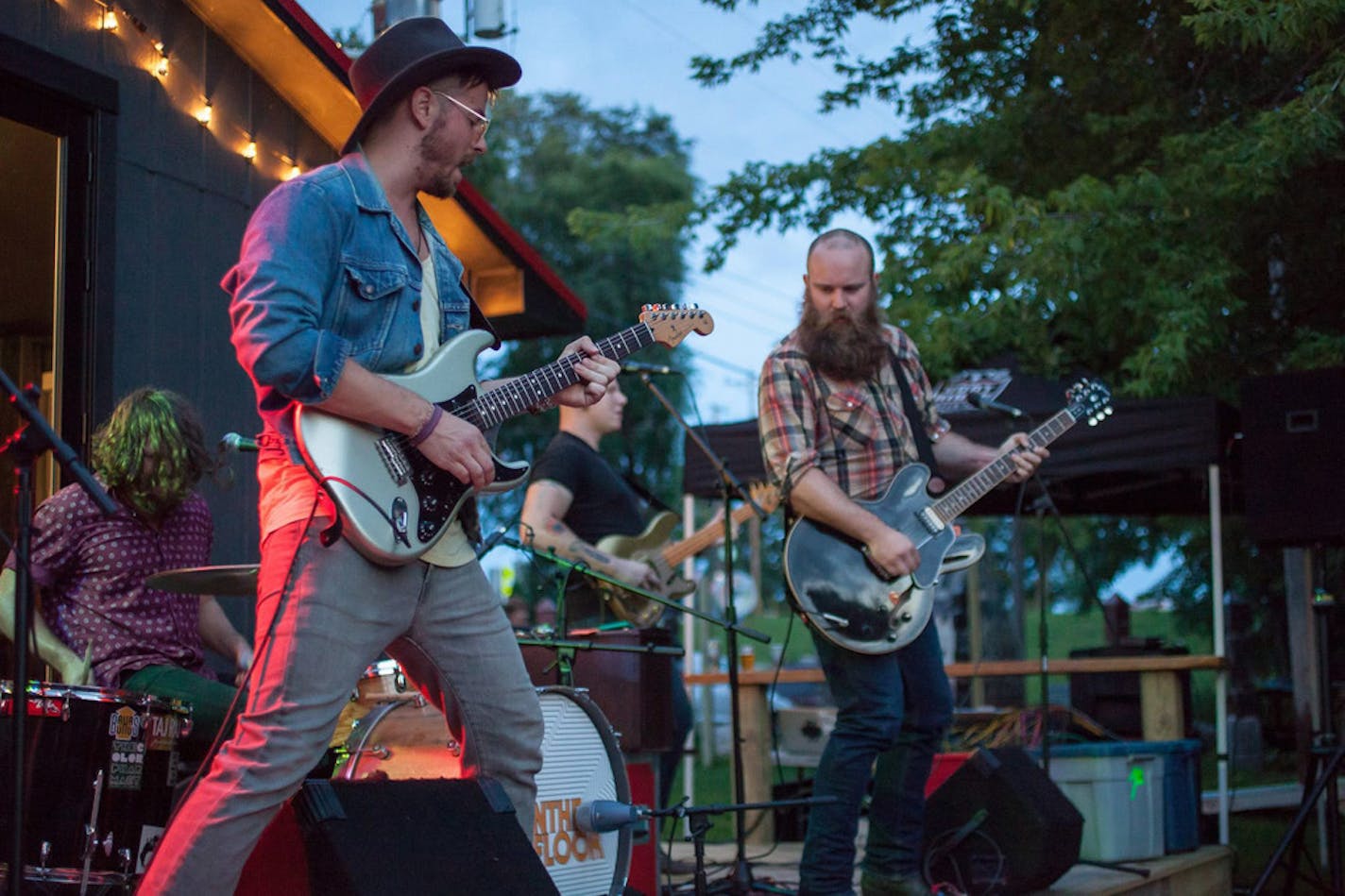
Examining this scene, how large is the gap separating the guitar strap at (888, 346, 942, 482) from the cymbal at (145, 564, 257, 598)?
97.1 inches

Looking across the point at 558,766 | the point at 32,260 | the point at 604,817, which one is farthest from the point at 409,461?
the point at 32,260

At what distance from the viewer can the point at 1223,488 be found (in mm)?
10133

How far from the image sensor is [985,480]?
5.29 meters

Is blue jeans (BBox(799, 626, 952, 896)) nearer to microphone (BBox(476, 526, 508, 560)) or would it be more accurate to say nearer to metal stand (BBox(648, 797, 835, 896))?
metal stand (BBox(648, 797, 835, 896))

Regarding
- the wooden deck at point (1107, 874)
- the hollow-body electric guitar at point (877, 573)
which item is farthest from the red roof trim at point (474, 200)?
the wooden deck at point (1107, 874)

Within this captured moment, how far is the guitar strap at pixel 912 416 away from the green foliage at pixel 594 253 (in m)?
22.0

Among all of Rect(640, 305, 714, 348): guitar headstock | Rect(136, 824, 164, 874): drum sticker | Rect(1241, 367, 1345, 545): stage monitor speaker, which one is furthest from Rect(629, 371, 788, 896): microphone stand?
Rect(1241, 367, 1345, 545): stage monitor speaker

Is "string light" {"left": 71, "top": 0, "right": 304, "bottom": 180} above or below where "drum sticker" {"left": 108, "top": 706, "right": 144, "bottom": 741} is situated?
above

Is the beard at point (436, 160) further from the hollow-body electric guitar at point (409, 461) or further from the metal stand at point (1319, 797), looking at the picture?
the metal stand at point (1319, 797)

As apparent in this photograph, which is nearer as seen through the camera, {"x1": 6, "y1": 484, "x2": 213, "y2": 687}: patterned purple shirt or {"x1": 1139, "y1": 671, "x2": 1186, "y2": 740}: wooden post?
{"x1": 6, "y1": 484, "x2": 213, "y2": 687}: patterned purple shirt

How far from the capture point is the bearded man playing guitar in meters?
4.75

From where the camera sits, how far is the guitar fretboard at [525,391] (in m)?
3.37

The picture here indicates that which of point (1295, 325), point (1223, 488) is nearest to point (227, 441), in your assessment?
point (1295, 325)

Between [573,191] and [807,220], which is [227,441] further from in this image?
[573,191]
